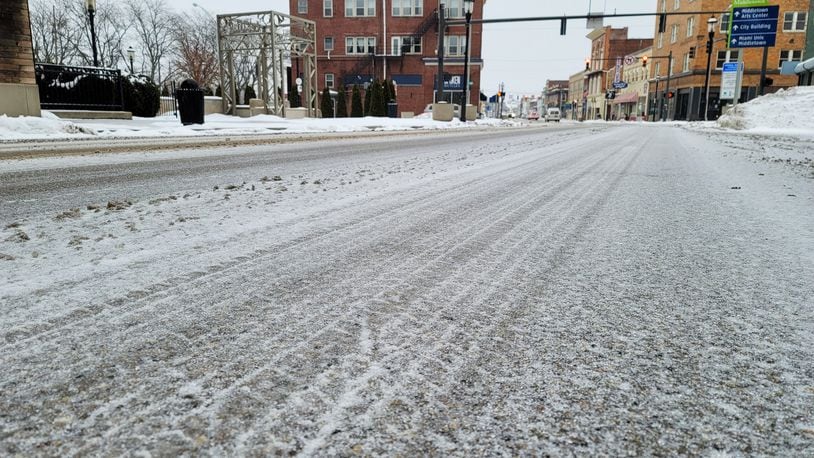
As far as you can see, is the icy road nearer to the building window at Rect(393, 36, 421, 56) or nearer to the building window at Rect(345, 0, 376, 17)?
the building window at Rect(393, 36, 421, 56)

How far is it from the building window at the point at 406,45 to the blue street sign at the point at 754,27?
85.8 feet

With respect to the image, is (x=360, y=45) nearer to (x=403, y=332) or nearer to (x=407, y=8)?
(x=407, y=8)

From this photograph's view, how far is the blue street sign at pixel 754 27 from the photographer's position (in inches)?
1070

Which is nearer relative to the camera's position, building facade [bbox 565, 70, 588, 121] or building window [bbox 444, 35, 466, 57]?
building window [bbox 444, 35, 466, 57]

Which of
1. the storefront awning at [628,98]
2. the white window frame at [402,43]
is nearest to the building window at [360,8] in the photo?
the white window frame at [402,43]

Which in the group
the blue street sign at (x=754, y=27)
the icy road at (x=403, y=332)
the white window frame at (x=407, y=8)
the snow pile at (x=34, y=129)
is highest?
the white window frame at (x=407, y=8)

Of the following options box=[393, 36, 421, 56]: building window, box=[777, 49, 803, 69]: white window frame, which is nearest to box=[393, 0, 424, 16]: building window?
box=[393, 36, 421, 56]: building window

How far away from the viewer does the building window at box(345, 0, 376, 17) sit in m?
46.2

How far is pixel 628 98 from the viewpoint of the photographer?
235 ft

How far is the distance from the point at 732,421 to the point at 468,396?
1.47ft

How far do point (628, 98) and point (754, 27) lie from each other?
4639 centimetres

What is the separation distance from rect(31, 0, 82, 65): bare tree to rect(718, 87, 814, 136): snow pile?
55304 millimetres

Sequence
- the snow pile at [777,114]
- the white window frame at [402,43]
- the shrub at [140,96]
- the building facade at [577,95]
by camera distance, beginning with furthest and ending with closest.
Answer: the building facade at [577,95] < the white window frame at [402,43] < the shrub at [140,96] < the snow pile at [777,114]

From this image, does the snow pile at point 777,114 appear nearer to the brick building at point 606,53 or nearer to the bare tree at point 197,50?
the bare tree at point 197,50
